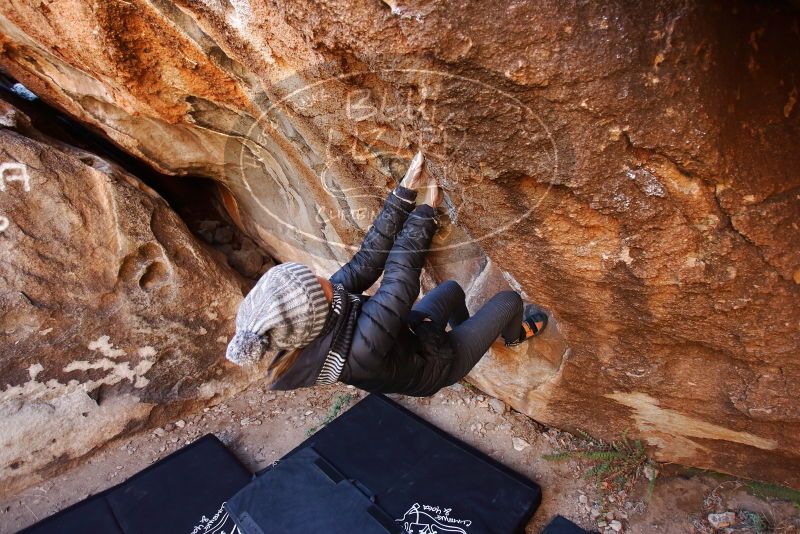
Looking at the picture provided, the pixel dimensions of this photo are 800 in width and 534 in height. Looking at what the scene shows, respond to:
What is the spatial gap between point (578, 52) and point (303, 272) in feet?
3.08

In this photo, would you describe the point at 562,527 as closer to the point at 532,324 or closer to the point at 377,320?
the point at 532,324

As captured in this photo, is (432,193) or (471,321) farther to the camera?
(471,321)

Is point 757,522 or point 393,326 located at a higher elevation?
point 393,326

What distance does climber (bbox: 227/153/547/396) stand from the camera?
53.3 inches

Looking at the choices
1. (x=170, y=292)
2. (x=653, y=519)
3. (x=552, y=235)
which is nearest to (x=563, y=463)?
(x=653, y=519)

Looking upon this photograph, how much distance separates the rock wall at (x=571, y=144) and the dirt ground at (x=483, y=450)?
0.18 metres

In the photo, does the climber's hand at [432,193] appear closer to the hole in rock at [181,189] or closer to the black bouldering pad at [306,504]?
the black bouldering pad at [306,504]

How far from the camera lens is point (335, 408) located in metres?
3.24

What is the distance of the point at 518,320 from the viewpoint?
7.30 feet

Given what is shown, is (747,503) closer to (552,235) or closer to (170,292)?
(552,235)

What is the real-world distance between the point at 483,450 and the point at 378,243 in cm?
165

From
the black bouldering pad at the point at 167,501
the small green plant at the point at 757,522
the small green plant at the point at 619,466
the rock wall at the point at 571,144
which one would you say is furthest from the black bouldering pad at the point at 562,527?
the black bouldering pad at the point at 167,501

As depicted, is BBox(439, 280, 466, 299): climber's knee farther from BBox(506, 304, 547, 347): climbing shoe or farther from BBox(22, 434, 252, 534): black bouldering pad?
BBox(22, 434, 252, 534): black bouldering pad


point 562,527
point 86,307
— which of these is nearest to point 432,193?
point 562,527
